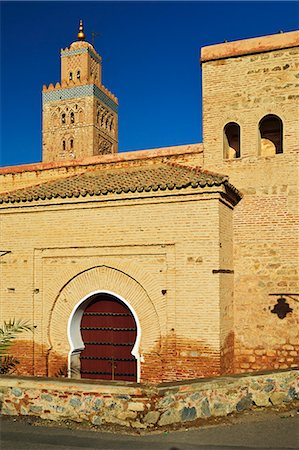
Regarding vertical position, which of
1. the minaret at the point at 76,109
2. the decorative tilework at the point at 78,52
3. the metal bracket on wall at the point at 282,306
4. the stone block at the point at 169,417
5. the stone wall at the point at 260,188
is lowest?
the stone block at the point at 169,417

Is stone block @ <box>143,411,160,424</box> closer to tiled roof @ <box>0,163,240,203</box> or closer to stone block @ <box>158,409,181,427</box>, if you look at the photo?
stone block @ <box>158,409,181,427</box>

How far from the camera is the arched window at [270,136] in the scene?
36.3 feet

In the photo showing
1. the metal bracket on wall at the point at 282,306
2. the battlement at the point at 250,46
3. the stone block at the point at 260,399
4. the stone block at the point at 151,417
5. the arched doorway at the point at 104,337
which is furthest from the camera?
the battlement at the point at 250,46

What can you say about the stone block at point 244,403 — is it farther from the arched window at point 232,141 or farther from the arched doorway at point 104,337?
the arched window at point 232,141

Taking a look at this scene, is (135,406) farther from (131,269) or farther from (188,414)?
(131,269)

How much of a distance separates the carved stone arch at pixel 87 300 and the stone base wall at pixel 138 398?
2.92m

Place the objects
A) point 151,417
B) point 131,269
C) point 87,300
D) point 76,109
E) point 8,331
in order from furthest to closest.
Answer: point 76,109
point 87,300
point 131,269
point 8,331
point 151,417

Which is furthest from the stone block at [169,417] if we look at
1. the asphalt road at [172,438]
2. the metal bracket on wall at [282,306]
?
the metal bracket on wall at [282,306]

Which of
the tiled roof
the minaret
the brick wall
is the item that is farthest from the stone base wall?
the minaret

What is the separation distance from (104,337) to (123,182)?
3.33m

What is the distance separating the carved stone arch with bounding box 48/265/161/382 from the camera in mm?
9742

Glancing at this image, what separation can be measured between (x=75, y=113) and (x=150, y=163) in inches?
1105

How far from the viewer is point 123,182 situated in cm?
1066

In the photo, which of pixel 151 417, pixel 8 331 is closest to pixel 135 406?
pixel 151 417
